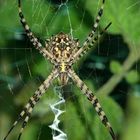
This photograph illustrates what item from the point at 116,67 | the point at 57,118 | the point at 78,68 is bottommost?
the point at 57,118

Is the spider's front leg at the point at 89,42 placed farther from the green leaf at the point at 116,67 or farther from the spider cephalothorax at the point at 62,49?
the green leaf at the point at 116,67

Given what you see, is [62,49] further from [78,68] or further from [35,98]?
[35,98]

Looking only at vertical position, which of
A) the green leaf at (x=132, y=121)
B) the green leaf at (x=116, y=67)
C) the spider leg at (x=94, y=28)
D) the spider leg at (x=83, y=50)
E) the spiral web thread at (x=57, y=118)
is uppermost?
the spider leg at (x=94, y=28)

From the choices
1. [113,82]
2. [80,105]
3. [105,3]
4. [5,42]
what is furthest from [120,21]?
[5,42]

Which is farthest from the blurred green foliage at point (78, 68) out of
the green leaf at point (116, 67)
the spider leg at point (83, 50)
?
the spider leg at point (83, 50)

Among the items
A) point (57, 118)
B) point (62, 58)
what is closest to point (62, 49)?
point (62, 58)

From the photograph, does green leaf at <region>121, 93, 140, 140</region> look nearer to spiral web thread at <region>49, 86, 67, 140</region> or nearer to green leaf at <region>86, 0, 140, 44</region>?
green leaf at <region>86, 0, 140, 44</region>
